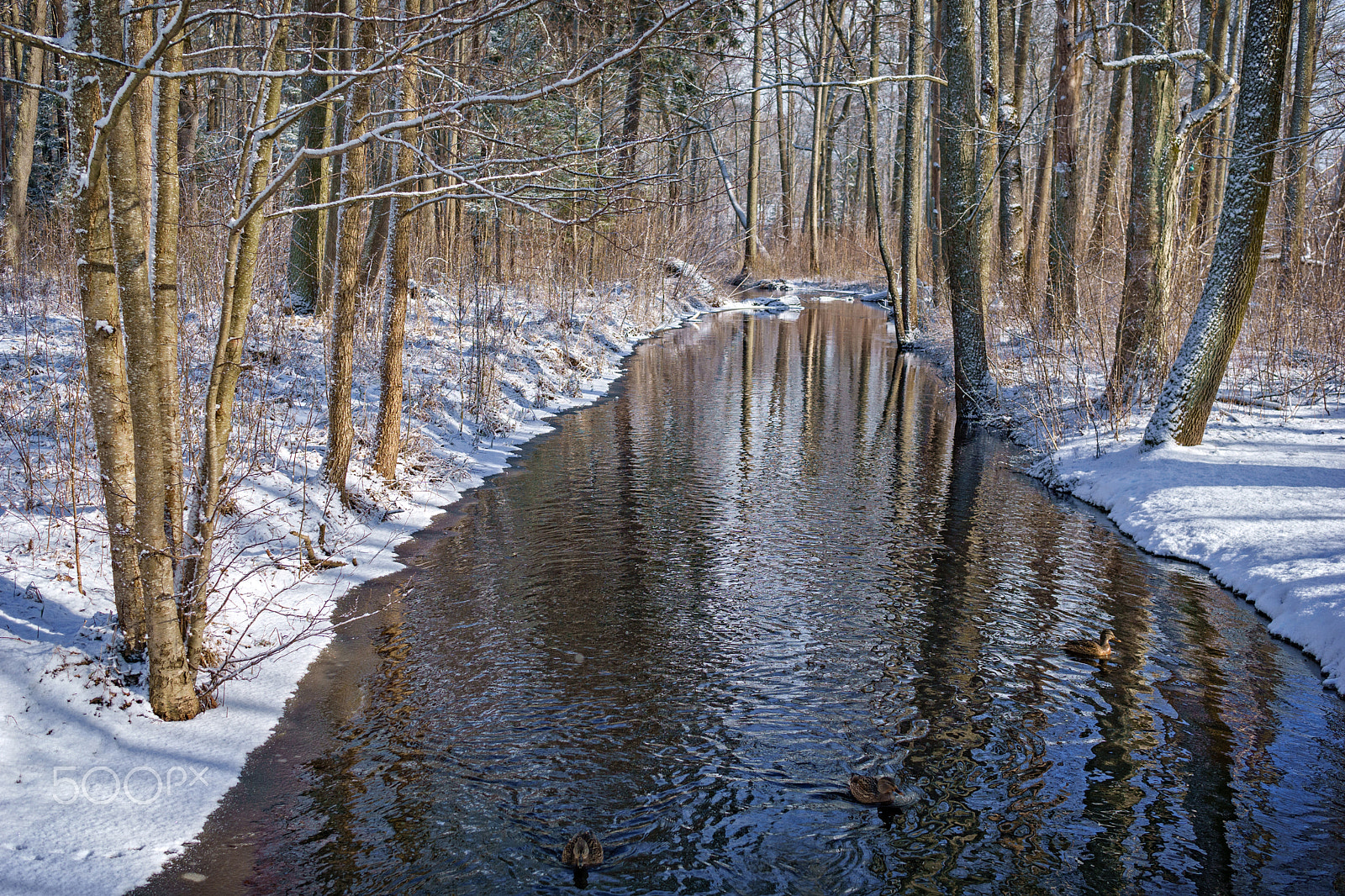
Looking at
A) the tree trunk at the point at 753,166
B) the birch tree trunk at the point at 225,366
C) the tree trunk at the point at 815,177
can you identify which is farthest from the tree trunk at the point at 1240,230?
the tree trunk at the point at 815,177

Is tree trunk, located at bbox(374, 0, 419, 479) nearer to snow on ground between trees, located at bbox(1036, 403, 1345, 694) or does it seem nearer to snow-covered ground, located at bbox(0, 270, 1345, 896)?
snow-covered ground, located at bbox(0, 270, 1345, 896)

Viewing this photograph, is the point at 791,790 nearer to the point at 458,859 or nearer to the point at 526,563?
the point at 458,859

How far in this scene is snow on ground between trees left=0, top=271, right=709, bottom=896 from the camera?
12.7ft

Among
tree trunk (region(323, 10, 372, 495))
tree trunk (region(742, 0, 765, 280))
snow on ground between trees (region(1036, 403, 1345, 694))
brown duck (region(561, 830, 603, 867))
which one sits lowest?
brown duck (region(561, 830, 603, 867))

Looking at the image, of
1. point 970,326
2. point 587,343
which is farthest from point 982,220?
point 587,343

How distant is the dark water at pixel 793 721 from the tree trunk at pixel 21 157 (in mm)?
9820

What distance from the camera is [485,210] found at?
1877 centimetres

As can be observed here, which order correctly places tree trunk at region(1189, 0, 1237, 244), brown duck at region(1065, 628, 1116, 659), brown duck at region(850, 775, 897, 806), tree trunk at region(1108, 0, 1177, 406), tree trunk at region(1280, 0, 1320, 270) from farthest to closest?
tree trunk at region(1189, 0, 1237, 244) < tree trunk at region(1280, 0, 1320, 270) < tree trunk at region(1108, 0, 1177, 406) < brown duck at region(1065, 628, 1116, 659) < brown duck at region(850, 775, 897, 806)

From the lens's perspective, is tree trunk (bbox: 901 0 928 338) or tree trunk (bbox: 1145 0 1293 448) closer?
tree trunk (bbox: 1145 0 1293 448)

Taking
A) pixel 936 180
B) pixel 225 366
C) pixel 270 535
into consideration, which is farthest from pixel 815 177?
pixel 225 366

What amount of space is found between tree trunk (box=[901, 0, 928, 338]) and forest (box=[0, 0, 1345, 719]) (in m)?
0.09

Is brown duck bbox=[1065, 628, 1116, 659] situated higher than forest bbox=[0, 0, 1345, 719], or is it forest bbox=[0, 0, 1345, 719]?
forest bbox=[0, 0, 1345, 719]

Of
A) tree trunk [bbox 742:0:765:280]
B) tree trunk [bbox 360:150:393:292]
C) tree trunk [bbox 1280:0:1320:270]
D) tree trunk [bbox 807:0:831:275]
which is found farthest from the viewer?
tree trunk [bbox 807:0:831:275]

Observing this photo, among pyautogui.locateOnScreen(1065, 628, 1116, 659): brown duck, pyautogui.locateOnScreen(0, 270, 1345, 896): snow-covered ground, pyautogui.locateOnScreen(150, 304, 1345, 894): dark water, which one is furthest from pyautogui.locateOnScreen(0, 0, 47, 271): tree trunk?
pyautogui.locateOnScreen(1065, 628, 1116, 659): brown duck
